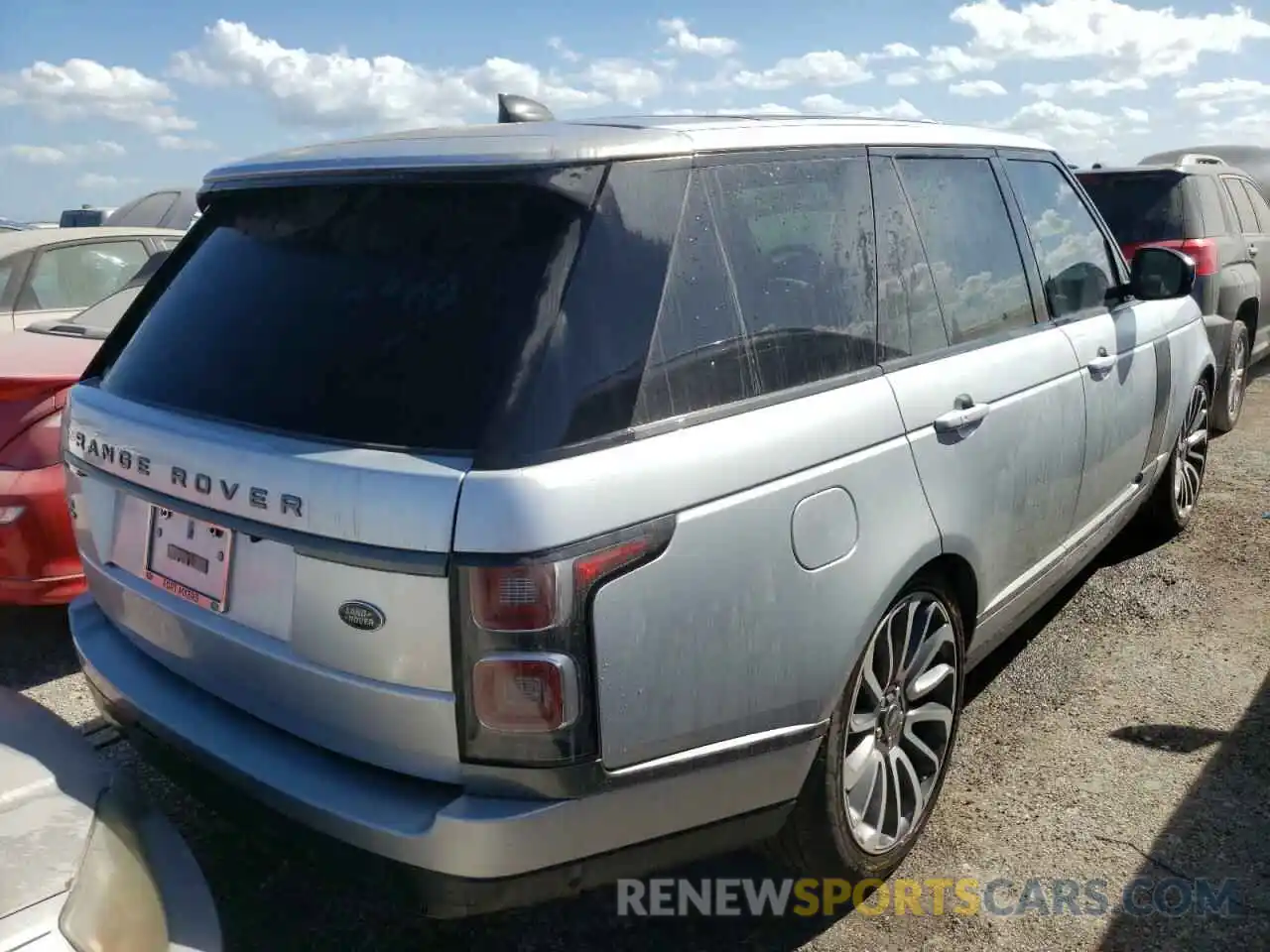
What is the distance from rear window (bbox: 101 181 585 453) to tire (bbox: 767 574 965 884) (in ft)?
3.58

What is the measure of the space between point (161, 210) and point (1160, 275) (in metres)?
12.2

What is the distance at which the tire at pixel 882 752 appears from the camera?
2.37m

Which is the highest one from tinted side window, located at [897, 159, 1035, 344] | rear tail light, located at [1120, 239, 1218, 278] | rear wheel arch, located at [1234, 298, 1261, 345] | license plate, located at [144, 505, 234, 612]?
tinted side window, located at [897, 159, 1035, 344]

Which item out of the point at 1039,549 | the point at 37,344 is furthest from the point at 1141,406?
the point at 37,344

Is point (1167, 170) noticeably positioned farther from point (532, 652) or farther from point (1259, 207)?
point (532, 652)

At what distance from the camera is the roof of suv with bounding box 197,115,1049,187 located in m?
2.04

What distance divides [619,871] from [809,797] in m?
0.54

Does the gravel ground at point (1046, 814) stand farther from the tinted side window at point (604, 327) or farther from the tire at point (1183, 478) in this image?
the tinted side window at point (604, 327)

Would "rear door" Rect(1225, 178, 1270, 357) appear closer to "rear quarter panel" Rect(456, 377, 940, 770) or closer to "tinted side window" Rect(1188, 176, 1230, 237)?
"tinted side window" Rect(1188, 176, 1230, 237)

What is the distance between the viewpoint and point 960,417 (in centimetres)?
270

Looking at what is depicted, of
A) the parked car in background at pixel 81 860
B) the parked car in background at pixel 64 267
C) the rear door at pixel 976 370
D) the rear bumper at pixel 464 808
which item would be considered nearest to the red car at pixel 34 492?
the rear bumper at pixel 464 808

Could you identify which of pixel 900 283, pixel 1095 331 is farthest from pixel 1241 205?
pixel 900 283

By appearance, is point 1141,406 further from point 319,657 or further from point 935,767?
point 319,657

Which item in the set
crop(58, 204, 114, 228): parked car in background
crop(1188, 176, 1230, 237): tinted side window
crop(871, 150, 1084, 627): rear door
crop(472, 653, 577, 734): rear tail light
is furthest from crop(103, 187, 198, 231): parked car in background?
crop(472, 653, 577, 734): rear tail light
